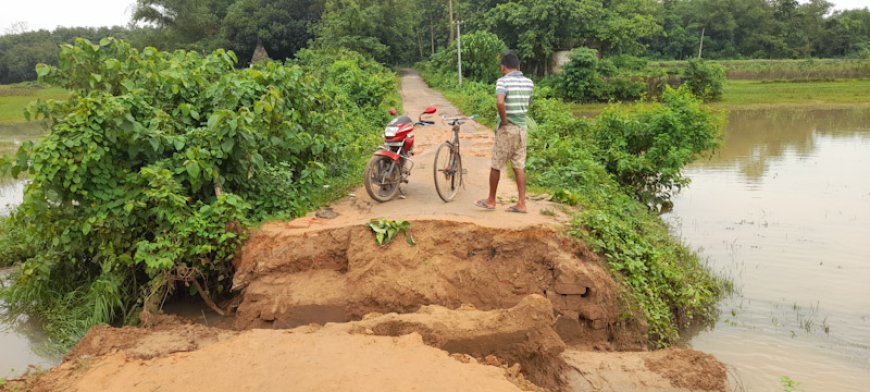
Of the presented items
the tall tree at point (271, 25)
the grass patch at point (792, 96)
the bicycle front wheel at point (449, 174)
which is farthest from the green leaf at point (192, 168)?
the tall tree at point (271, 25)

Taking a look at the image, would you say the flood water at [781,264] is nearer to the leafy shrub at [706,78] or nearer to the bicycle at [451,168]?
the bicycle at [451,168]

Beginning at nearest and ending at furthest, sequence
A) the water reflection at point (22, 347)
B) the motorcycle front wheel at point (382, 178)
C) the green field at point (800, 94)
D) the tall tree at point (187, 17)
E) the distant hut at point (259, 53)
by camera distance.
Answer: the water reflection at point (22, 347) < the motorcycle front wheel at point (382, 178) < the green field at point (800, 94) < the distant hut at point (259, 53) < the tall tree at point (187, 17)

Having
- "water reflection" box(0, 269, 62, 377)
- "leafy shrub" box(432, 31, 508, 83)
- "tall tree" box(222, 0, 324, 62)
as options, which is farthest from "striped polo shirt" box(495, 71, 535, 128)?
"tall tree" box(222, 0, 324, 62)

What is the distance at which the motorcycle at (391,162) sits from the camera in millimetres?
6691

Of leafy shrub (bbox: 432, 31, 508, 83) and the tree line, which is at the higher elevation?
the tree line

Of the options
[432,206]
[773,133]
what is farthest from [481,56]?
[432,206]

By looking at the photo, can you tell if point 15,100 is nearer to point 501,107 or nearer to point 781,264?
point 501,107

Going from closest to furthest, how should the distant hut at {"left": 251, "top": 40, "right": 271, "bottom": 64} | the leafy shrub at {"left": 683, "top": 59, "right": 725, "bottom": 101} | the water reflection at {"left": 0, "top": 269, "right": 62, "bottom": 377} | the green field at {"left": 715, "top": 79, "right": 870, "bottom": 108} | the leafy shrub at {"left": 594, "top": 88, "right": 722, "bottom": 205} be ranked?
the water reflection at {"left": 0, "top": 269, "right": 62, "bottom": 377} < the leafy shrub at {"left": 594, "top": 88, "right": 722, "bottom": 205} < the green field at {"left": 715, "top": 79, "right": 870, "bottom": 108} < the leafy shrub at {"left": 683, "top": 59, "right": 725, "bottom": 101} < the distant hut at {"left": 251, "top": 40, "right": 271, "bottom": 64}

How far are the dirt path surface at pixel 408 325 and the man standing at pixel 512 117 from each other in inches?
19.5

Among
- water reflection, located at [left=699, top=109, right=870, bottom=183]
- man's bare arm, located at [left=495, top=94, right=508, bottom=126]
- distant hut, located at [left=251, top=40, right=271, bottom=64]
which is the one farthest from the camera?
distant hut, located at [left=251, top=40, right=271, bottom=64]

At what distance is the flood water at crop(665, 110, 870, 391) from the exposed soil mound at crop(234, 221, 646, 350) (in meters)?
1.34

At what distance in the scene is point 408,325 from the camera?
436cm

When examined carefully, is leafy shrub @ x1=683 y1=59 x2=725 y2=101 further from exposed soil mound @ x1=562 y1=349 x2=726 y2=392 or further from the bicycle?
exposed soil mound @ x1=562 y1=349 x2=726 y2=392

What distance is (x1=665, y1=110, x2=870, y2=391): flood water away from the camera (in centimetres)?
560
